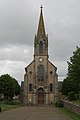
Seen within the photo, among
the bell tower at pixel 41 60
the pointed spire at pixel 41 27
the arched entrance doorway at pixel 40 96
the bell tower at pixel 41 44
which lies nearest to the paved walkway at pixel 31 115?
the arched entrance doorway at pixel 40 96

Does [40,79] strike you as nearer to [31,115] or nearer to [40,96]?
[40,96]

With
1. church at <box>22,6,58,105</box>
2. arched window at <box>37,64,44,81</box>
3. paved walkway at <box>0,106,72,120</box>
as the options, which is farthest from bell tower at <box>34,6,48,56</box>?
paved walkway at <box>0,106,72,120</box>

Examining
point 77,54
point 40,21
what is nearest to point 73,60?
point 77,54

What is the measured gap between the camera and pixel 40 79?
87875 mm

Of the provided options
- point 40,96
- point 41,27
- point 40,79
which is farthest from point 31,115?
point 41,27

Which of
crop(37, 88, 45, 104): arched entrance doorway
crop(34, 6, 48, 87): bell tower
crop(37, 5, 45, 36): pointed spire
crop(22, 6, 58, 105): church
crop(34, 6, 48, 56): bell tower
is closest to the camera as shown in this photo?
crop(22, 6, 58, 105): church

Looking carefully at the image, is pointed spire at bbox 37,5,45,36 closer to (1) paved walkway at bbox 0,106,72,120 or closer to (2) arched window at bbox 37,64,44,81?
(2) arched window at bbox 37,64,44,81

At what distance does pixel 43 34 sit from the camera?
91438mm

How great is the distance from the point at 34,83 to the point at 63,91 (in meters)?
10.5

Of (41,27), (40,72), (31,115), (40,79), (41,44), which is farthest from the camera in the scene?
(41,27)

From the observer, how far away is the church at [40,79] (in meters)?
86.6

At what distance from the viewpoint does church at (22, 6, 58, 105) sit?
86625 millimetres

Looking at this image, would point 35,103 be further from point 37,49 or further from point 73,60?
point 73,60

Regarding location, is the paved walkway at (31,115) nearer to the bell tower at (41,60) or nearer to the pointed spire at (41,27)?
the bell tower at (41,60)
